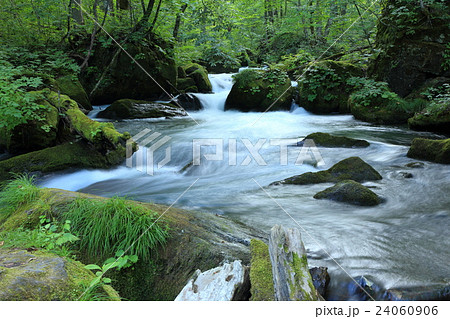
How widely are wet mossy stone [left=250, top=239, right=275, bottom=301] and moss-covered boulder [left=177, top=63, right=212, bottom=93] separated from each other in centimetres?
A: 1190

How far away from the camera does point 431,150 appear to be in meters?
5.56

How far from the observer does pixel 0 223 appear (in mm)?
2740

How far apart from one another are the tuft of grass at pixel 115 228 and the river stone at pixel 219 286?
602 mm

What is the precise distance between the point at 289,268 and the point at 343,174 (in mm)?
3639

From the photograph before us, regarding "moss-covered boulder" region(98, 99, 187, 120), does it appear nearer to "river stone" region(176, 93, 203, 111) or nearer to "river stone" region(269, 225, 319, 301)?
"river stone" region(176, 93, 203, 111)

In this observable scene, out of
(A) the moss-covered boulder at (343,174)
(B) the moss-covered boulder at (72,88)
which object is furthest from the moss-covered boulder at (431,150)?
(B) the moss-covered boulder at (72,88)

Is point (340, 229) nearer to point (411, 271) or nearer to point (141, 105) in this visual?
point (411, 271)

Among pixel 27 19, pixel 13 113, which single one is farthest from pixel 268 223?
pixel 27 19

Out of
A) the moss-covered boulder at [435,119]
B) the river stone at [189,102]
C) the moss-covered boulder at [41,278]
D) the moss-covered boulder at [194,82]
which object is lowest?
the moss-covered boulder at [41,278]

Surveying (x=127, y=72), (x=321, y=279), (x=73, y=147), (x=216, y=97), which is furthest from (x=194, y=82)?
(x=321, y=279)

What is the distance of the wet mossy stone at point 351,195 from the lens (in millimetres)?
3955

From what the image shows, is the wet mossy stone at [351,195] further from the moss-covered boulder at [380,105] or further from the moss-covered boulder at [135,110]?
the moss-covered boulder at [135,110]

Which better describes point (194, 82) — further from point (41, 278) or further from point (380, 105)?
point (41, 278)

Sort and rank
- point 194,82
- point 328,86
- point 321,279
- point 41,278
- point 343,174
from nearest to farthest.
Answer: point 41,278 < point 321,279 < point 343,174 < point 328,86 < point 194,82
